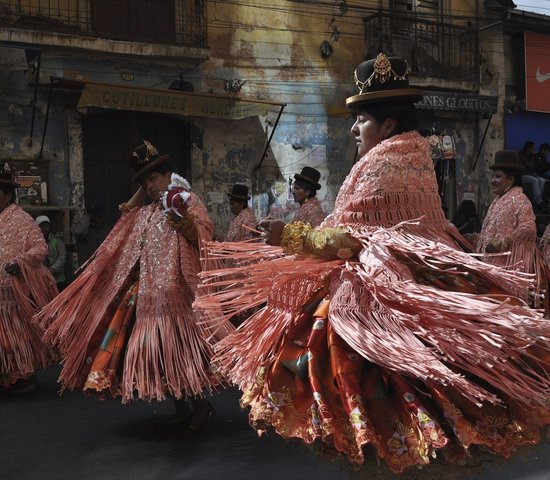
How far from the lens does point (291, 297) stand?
10.3 ft

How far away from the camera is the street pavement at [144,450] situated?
4.58 metres

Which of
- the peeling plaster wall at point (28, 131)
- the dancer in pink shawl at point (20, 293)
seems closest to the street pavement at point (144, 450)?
the dancer in pink shawl at point (20, 293)

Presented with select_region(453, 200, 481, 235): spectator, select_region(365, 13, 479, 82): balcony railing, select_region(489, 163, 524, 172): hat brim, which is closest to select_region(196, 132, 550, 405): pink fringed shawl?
select_region(489, 163, 524, 172): hat brim

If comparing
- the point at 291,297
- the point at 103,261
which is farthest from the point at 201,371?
the point at 291,297

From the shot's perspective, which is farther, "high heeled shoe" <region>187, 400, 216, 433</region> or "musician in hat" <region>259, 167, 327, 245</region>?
"musician in hat" <region>259, 167, 327, 245</region>

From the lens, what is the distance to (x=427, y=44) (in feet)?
59.8

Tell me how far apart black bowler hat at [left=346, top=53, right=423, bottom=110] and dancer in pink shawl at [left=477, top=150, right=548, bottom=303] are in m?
4.01

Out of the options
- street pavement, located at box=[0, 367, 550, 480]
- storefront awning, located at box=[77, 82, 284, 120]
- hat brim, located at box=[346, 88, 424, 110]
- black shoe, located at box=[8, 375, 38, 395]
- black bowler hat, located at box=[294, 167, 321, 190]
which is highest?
storefront awning, located at box=[77, 82, 284, 120]

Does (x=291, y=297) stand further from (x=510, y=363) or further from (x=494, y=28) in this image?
(x=494, y=28)

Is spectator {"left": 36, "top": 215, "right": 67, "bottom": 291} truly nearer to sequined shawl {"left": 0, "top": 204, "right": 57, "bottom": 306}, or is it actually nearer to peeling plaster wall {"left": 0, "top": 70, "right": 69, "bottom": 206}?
peeling plaster wall {"left": 0, "top": 70, "right": 69, "bottom": 206}

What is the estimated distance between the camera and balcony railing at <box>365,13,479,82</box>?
672 inches

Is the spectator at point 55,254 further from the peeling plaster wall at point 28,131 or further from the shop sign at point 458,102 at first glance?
the shop sign at point 458,102

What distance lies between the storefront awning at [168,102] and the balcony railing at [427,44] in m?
3.56

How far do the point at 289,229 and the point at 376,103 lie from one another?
685 millimetres
